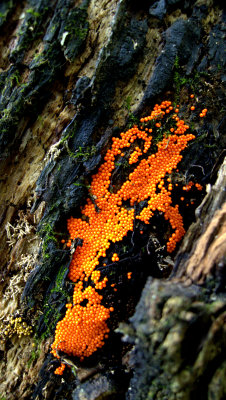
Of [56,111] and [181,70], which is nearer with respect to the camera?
[181,70]

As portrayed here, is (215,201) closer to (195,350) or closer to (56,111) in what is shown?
(195,350)

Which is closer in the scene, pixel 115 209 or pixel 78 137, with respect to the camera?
pixel 115 209

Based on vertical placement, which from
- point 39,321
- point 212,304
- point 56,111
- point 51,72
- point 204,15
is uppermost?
point 204,15

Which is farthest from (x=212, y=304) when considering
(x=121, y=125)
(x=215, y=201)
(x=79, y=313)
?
(x=121, y=125)
